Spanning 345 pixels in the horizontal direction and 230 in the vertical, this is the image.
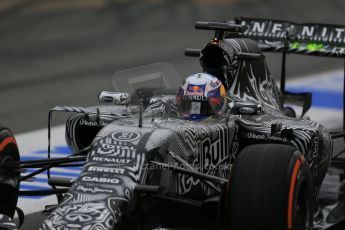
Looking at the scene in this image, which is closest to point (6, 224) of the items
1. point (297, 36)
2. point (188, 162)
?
point (188, 162)

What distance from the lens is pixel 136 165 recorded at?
328 inches

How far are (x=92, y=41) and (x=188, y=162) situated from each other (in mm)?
13658

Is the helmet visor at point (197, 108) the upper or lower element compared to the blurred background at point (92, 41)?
lower

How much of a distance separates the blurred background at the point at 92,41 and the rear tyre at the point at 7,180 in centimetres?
562

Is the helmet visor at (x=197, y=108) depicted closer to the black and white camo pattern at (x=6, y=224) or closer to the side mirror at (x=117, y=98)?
the side mirror at (x=117, y=98)

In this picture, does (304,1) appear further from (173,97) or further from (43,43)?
(173,97)

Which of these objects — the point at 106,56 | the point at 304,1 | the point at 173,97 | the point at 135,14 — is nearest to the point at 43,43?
the point at 106,56

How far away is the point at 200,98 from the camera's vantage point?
381 inches

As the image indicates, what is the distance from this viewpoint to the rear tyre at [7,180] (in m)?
9.24

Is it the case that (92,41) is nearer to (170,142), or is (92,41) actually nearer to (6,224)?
(170,142)

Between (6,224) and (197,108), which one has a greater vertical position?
(197,108)

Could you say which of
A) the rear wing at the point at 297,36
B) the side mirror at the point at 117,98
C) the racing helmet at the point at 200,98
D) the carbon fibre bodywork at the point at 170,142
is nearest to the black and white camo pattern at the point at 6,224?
the carbon fibre bodywork at the point at 170,142

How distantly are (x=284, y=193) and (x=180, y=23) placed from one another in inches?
653

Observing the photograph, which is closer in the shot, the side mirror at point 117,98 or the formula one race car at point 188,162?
the formula one race car at point 188,162
